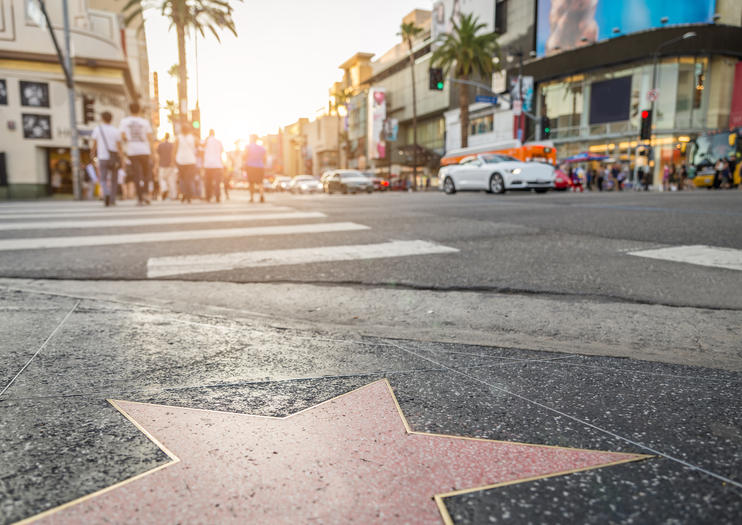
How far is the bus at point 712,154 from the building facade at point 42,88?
2787 cm

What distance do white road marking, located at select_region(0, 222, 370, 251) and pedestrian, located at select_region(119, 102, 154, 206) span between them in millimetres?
6141

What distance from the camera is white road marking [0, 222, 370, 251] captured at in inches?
169

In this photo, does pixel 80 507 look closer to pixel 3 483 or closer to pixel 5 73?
pixel 3 483

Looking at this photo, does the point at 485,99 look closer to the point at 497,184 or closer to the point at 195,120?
the point at 497,184

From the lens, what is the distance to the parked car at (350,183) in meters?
31.5

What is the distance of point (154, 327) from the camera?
1.99 metres

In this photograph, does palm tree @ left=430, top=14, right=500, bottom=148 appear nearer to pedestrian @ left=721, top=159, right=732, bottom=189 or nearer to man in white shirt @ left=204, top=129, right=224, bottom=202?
pedestrian @ left=721, top=159, right=732, bottom=189

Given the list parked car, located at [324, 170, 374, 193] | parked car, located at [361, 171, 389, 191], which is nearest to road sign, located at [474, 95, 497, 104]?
parked car, located at [361, 171, 389, 191]

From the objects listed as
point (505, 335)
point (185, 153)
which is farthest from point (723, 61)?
point (505, 335)

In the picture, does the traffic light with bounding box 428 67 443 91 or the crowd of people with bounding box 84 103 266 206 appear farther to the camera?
the traffic light with bounding box 428 67 443 91

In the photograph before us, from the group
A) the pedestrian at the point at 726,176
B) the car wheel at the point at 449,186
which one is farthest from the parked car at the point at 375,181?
the pedestrian at the point at 726,176

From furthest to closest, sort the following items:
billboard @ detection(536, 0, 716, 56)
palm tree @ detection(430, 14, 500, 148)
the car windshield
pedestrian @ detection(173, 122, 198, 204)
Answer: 1. palm tree @ detection(430, 14, 500, 148)
2. billboard @ detection(536, 0, 716, 56)
3. the car windshield
4. pedestrian @ detection(173, 122, 198, 204)

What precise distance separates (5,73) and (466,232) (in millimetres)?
24373

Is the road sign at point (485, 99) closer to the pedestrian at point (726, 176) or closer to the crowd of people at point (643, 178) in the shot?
the crowd of people at point (643, 178)
